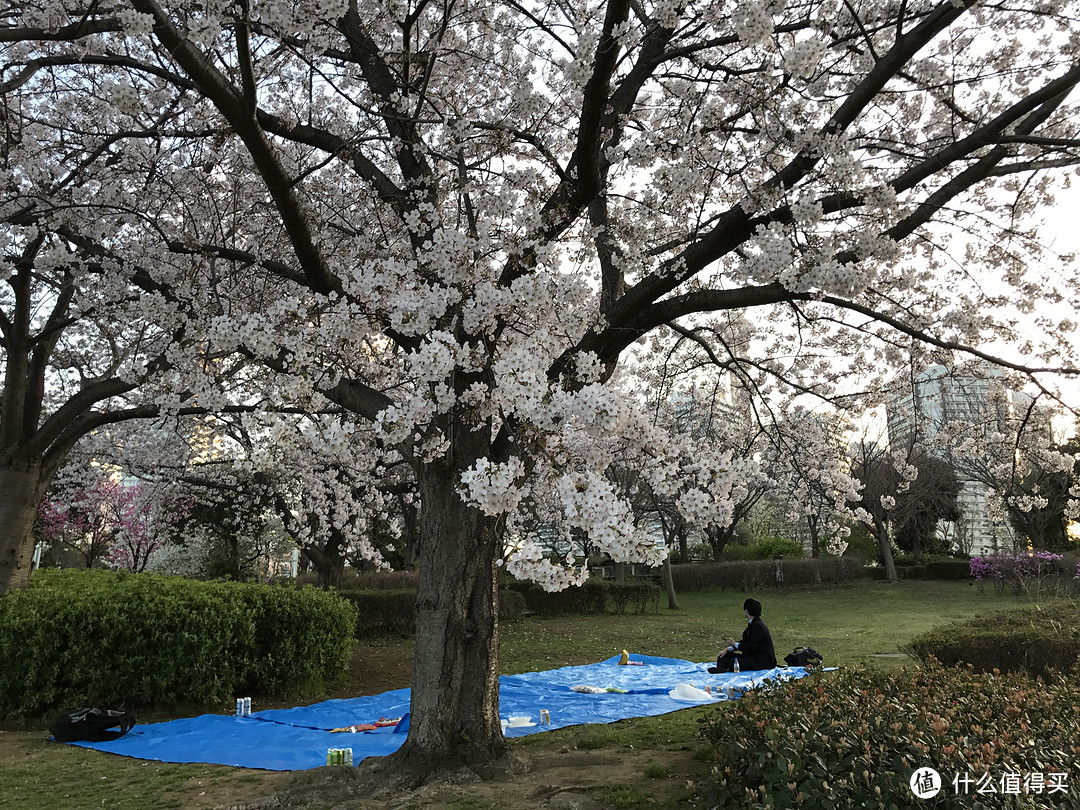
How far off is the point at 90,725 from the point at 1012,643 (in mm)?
7971

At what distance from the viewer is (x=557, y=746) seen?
17.5ft

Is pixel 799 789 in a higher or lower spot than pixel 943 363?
lower

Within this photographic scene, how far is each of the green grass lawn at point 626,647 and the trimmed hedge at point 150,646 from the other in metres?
0.54

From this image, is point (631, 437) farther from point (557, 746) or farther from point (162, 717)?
point (162, 717)

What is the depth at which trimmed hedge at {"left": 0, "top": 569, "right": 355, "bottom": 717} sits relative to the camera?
6520 millimetres

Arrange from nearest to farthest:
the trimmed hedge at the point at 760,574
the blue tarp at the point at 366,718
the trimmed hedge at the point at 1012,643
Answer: the blue tarp at the point at 366,718
the trimmed hedge at the point at 1012,643
the trimmed hedge at the point at 760,574

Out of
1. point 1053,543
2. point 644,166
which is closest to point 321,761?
point 644,166

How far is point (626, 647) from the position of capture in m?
11.6

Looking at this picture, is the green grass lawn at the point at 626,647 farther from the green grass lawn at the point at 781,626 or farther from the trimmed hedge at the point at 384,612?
the trimmed hedge at the point at 384,612

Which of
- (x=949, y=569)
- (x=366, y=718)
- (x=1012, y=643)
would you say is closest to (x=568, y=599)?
(x=366, y=718)

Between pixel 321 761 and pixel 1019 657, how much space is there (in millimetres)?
5988

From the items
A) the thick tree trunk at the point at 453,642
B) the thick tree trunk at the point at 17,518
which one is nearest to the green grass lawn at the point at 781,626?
the thick tree trunk at the point at 453,642

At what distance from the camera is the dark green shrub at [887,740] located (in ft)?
8.43

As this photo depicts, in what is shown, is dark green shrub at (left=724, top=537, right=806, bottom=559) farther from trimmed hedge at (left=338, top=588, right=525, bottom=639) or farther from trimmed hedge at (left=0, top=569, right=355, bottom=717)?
trimmed hedge at (left=0, top=569, right=355, bottom=717)
